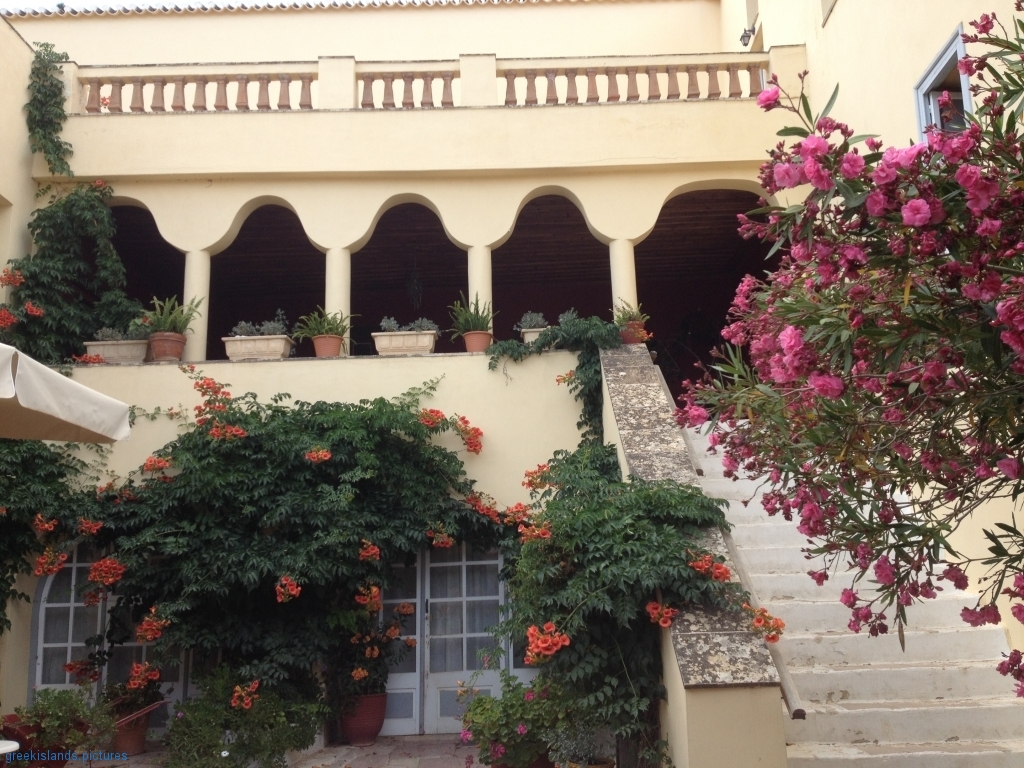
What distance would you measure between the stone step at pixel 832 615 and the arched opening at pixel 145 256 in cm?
794

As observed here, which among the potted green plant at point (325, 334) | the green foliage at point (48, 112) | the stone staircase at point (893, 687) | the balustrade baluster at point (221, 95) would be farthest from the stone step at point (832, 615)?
the green foliage at point (48, 112)

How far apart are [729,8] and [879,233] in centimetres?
1127

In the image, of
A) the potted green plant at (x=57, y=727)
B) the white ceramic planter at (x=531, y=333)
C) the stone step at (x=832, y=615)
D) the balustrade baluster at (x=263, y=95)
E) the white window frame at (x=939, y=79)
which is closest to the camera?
the potted green plant at (x=57, y=727)

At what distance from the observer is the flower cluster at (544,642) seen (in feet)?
16.7

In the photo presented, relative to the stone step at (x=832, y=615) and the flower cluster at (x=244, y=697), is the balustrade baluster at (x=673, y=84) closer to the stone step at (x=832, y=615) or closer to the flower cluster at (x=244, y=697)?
the stone step at (x=832, y=615)

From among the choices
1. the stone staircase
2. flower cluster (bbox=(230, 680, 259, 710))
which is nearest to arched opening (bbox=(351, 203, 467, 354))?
flower cluster (bbox=(230, 680, 259, 710))

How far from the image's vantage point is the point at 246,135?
31.2 feet

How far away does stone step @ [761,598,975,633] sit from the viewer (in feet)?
19.4

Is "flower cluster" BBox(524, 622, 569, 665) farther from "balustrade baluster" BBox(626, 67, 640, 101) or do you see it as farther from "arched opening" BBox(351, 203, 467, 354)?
"arched opening" BBox(351, 203, 467, 354)

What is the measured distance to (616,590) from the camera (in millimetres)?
5195

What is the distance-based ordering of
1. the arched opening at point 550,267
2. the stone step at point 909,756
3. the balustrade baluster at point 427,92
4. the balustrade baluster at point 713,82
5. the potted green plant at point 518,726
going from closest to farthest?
1. the stone step at point 909,756
2. the potted green plant at point 518,726
3. the balustrade baluster at point 427,92
4. the balustrade baluster at point 713,82
5. the arched opening at point 550,267

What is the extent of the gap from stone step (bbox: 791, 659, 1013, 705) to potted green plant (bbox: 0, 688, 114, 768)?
172 inches

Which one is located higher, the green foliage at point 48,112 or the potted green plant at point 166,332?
the green foliage at point 48,112

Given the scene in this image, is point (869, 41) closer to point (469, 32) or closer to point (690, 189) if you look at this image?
point (690, 189)
